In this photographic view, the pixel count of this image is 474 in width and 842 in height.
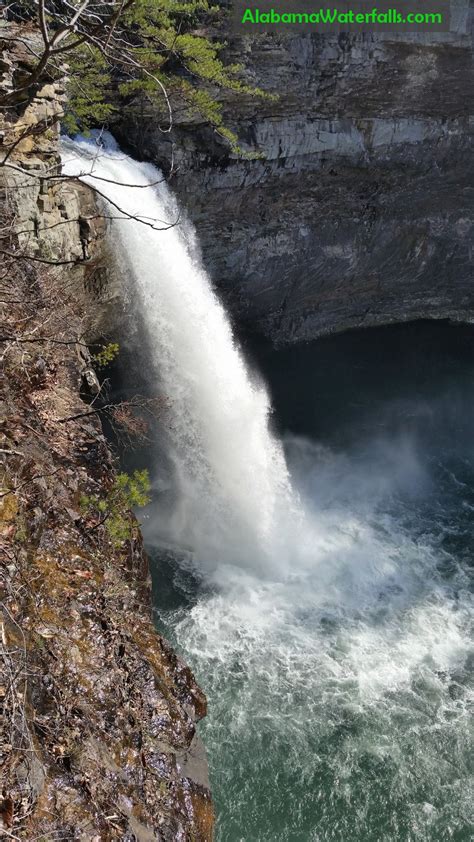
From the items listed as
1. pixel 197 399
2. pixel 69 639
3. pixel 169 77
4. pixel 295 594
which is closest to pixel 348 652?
pixel 295 594

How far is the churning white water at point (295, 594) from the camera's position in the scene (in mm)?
6727

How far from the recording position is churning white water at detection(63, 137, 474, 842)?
265 inches

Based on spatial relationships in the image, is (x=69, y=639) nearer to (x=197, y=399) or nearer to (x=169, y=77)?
(x=197, y=399)

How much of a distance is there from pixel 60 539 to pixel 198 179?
12.3 m

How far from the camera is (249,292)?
17.6 meters

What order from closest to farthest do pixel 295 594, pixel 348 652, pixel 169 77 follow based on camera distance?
pixel 348 652
pixel 295 594
pixel 169 77

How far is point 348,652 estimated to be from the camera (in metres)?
8.50

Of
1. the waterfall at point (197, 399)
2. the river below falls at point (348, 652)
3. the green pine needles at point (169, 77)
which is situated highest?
the green pine needles at point (169, 77)

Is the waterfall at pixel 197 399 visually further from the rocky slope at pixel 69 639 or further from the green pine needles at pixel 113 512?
the green pine needles at pixel 113 512

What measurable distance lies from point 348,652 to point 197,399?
6.06 metres

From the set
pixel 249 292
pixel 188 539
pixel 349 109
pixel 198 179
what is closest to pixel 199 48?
pixel 198 179

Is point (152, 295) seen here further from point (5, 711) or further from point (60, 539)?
point (5, 711)

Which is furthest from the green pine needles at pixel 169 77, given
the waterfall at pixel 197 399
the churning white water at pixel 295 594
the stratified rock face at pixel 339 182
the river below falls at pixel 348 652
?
the river below falls at pixel 348 652

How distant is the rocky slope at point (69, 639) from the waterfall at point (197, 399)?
14.9ft
